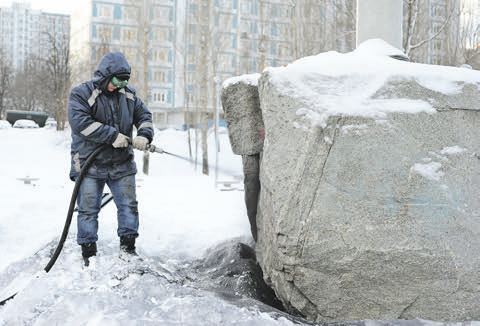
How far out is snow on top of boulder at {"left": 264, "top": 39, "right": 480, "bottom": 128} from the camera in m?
2.74

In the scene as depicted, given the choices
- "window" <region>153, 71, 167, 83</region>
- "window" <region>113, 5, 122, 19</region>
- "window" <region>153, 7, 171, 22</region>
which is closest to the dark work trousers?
"window" <region>153, 7, 171, 22</region>

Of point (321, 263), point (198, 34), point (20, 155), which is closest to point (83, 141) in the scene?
point (321, 263)

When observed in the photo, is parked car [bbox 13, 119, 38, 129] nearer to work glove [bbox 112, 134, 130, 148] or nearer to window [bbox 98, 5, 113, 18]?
window [bbox 98, 5, 113, 18]

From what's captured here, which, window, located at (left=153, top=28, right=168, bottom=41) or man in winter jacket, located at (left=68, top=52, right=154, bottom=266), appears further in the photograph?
window, located at (left=153, top=28, right=168, bottom=41)

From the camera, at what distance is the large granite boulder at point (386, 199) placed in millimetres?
2682

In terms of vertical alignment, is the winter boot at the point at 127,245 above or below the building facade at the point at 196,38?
below

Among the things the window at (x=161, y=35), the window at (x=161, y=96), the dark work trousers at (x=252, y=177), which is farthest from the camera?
the window at (x=161, y=96)

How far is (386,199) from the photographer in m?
2.72

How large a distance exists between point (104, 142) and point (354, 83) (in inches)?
74.6

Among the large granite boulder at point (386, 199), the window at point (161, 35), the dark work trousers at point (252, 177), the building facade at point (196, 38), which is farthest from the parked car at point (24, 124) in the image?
the large granite boulder at point (386, 199)

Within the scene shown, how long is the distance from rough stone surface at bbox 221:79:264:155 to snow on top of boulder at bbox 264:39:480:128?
664 millimetres

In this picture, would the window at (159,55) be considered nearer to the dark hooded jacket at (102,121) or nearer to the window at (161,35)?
the window at (161,35)

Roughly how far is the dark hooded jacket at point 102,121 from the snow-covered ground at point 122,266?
2.29ft

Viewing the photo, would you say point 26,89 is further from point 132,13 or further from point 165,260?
point 165,260
